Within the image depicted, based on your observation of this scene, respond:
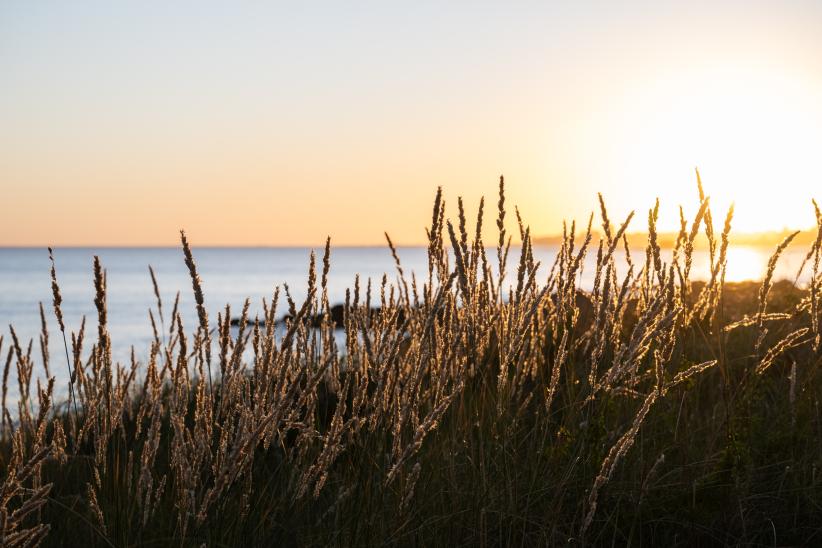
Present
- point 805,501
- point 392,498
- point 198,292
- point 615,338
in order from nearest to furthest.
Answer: point 198,292 < point 392,498 < point 805,501 < point 615,338

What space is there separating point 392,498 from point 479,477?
0.31 m

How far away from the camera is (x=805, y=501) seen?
3.00 metres

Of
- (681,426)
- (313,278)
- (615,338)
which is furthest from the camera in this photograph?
(681,426)

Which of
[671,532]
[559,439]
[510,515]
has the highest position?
Answer: [559,439]

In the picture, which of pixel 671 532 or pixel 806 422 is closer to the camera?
pixel 671 532

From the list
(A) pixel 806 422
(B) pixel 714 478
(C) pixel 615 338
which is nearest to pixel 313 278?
(C) pixel 615 338

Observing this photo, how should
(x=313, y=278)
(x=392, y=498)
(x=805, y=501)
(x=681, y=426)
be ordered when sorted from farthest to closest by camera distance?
(x=681, y=426), (x=805, y=501), (x=392, y=498), (x=313, y=278)

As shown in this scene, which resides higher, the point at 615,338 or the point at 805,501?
the point at 615,338

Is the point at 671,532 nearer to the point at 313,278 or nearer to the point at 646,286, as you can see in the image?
the point at 646,286

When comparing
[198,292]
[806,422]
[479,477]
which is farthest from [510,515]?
[806,422]

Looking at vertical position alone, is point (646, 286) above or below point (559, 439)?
above

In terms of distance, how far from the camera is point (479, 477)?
279cm

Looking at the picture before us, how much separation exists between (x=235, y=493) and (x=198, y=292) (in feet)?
2.85

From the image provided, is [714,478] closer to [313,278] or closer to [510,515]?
[510,515]
